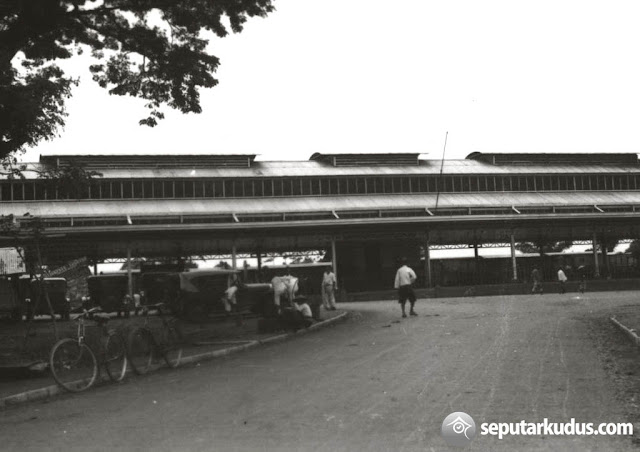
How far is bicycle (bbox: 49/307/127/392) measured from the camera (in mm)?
9828

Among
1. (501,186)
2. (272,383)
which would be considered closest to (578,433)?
(272,383)

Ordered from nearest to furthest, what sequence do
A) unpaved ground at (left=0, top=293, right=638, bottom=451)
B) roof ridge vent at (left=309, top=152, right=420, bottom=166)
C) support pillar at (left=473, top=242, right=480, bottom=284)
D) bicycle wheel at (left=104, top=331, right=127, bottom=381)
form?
unpaved ground at (left=0, top=293, right=638, bottom=451) → bicycle wheel at (left=104, top=331, right=127, bottom=381) → support pillar at (left=473, top=242, right=480, bottom=284) → roof ridge vent at (left=309, top=152, right=420, bottom=166)

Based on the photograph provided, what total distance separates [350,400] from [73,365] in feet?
14.5

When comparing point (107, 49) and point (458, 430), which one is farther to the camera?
point (107, 49)

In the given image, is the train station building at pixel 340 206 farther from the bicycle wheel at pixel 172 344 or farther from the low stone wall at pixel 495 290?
the bicycle wheel at pixel 172 344

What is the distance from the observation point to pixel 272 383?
937 centimetres

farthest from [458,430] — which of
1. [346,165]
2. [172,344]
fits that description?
[346,165]

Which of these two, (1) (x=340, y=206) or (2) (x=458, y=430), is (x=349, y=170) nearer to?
(1) (x=340, y=206)

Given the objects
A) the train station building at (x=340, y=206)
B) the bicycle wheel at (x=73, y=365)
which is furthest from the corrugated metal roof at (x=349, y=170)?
the bicycle wheel at (x=73, y=365)

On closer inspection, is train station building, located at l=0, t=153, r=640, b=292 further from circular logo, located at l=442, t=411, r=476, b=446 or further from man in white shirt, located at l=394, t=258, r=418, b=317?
circular logo, located at l=442, t=411, r=476, b=446

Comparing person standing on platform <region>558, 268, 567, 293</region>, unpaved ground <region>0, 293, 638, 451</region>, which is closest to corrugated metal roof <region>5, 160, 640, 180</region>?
person standing on platform <region>558, 268, 567, 293</region>

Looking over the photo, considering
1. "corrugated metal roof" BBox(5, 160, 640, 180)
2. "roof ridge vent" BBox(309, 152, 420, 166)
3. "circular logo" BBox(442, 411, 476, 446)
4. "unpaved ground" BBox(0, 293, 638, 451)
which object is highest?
"roof ridge vent" BBox(309, 152, 420, 166)

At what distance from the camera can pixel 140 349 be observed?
11.2 meters

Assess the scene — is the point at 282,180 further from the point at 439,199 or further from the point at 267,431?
the point at 267,431
